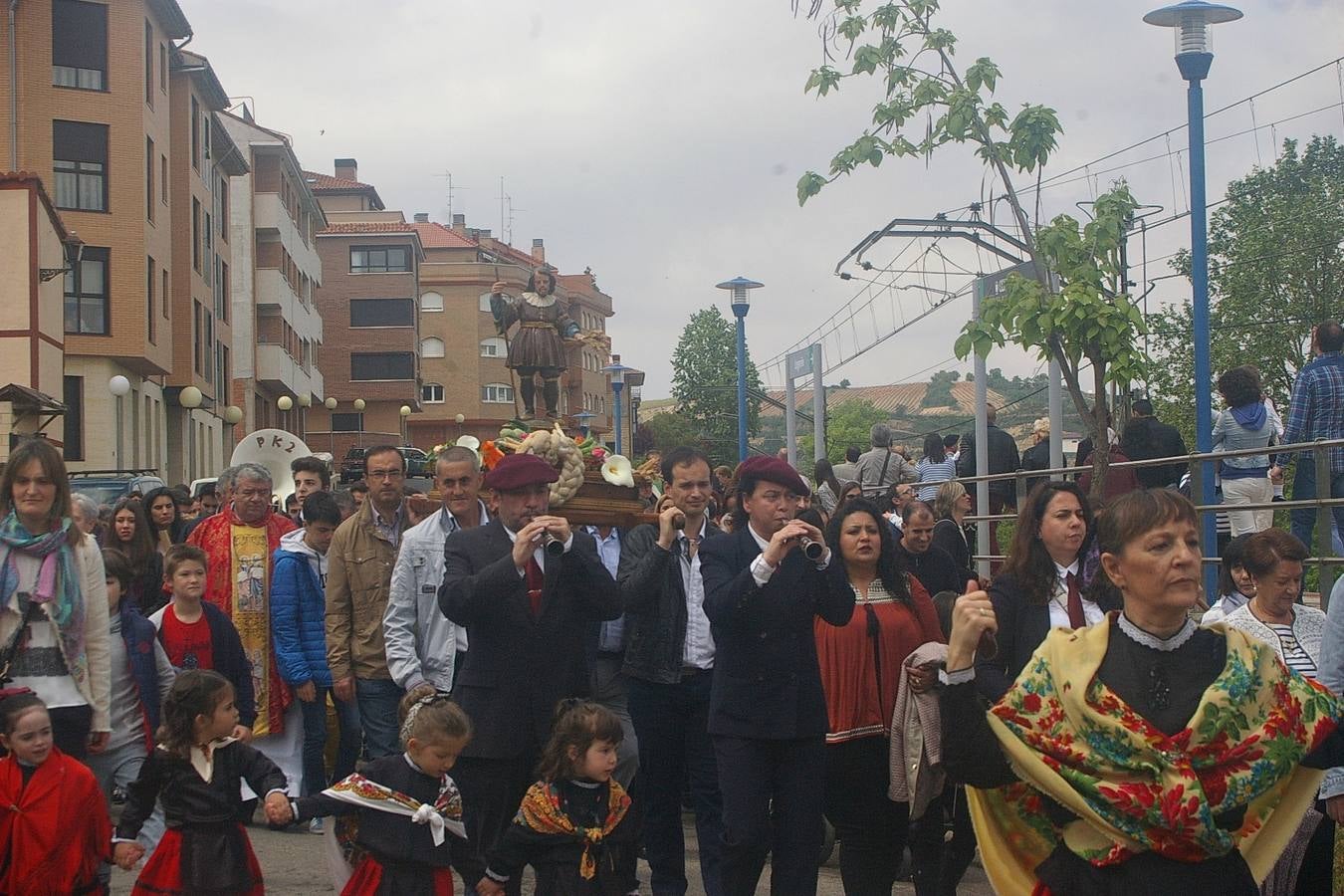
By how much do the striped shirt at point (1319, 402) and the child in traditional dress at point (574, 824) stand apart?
19.9ft

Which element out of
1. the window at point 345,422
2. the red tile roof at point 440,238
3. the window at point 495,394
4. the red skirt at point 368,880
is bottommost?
the red skirt at point 368,880

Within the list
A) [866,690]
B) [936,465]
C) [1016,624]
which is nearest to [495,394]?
[936,465]

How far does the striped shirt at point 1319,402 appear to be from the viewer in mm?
10625

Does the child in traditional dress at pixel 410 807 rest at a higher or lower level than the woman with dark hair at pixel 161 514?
lower

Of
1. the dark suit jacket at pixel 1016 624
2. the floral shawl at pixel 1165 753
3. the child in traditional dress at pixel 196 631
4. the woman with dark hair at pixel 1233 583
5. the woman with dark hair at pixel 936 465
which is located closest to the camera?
the floral shawl at pixel 1165 753

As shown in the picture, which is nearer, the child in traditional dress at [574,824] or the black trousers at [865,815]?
the child in traditional dress at [574,824]

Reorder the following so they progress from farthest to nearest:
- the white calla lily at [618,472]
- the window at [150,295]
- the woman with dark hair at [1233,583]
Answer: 1. the window at [150,295]
2. the white calla lily at [618,472]
3. the woman with dark hair at [1233,583]

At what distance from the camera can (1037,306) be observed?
10.2 metres

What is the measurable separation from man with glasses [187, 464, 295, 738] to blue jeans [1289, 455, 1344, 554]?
6.08 metres

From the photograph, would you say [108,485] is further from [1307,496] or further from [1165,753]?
[1165,753]

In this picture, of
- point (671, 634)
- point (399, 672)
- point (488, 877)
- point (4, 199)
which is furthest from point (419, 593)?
point (4, 199)

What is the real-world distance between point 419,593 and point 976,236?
34.3 ft

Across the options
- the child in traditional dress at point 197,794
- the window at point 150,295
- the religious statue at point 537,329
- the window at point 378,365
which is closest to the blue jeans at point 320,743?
the child in traditional dress at point 197,794

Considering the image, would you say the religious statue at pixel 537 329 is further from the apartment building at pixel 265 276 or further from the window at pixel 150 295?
the apartment building at pixel 265 276
